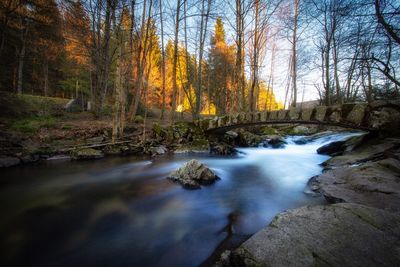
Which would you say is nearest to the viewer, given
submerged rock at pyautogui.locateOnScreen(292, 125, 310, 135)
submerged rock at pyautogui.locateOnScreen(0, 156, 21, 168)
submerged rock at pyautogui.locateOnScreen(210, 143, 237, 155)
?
submerged rock at pyautogui.locateOnScreen(0, 156, 21, 168)

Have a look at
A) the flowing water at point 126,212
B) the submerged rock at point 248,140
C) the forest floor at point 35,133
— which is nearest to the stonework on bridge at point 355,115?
the flowing water at point 126,212

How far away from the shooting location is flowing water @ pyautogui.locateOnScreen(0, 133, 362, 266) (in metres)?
2.68

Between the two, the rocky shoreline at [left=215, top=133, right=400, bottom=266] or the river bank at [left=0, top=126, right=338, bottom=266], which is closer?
the rocky shoreline at [left=215, top=133, right=400, bottom=266]

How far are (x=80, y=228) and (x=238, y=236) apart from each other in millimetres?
2639

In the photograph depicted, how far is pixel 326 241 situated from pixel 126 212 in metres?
3.35

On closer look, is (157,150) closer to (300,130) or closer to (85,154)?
(85,154)

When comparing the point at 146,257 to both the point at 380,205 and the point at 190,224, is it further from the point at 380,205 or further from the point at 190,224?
the point at 380,205

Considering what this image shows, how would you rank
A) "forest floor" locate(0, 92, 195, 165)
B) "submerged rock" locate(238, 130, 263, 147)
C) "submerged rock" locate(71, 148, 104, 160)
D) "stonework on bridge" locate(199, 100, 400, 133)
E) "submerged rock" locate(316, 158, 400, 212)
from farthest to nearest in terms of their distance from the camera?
1. "submerged rock" locate(238, 130, 263, 147)
2. "submerged rock" locate(71, 148, 104, 160)
3. "forest floor" locate(0, 92, 195, 165)
4. "stonework on bridge" locate(199, 100, 400, 133)
5. "submerged rock" locate(316, 158, 400, 212)

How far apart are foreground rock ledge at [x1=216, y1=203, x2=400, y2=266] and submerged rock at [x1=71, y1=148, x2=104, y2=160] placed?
25.2ft

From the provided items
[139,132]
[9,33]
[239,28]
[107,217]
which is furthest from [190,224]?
[9,33]

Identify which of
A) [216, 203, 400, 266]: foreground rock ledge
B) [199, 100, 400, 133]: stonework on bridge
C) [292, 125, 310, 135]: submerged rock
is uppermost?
[199, 100, 400, 133]: stonework on bridge

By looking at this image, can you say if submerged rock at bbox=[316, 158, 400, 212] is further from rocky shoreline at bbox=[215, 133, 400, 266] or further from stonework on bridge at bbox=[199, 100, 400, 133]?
stonework on bridge at bbox=[199, 100, 400, 133]

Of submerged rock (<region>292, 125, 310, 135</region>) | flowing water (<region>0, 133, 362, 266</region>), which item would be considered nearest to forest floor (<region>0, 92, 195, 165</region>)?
flowing water (<region>0, 133, 362, 266</region>)

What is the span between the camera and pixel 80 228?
3.29m
